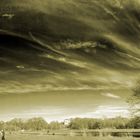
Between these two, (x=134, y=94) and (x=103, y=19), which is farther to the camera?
(x=134, y=94)

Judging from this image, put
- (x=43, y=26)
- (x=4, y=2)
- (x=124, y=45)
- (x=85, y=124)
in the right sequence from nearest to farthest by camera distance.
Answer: (x=4, y=2)
(x=43, y=26)
(x=124, y=45)
(x=85, y=124)

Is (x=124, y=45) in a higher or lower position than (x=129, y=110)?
higher

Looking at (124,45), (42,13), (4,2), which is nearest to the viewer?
(4,2)

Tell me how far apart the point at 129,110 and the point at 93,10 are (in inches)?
719

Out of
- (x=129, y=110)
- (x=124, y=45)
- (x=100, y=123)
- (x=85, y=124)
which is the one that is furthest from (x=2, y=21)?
(x=85, y=124)

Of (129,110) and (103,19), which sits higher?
(103,19)

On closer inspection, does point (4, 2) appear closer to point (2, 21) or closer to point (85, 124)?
point (2, 21)

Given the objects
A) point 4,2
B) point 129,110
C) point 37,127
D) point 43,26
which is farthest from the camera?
point 37,127

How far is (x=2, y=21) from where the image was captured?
53.4ft

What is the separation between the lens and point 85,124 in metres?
112

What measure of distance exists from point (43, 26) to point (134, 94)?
18.6 m

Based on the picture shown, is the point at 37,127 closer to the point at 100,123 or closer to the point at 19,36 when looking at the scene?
the point at 100,123

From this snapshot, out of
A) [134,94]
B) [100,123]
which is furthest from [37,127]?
[134,94]

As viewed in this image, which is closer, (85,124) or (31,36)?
(31,36)
